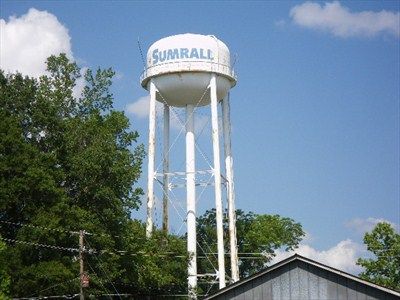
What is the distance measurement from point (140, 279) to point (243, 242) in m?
23.4

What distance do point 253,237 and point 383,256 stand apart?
15.1 meters

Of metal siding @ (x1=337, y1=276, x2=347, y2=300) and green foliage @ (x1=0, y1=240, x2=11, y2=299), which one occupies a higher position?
green foliage @ (x1=0, y1=240, x2=11, y2=299)

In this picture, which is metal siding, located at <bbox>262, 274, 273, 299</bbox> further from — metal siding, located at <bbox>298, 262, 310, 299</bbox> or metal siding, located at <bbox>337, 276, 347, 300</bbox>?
metal siding, located at <bbox>337, 276, 347, 300</bbox>

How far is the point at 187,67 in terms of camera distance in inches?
1690

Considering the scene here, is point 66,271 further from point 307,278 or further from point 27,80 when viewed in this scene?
point 307,278

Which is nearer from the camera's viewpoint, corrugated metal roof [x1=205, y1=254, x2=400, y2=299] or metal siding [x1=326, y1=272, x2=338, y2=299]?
corrugated metal roof [x1=205, y1=254, x2=400, y2=299]

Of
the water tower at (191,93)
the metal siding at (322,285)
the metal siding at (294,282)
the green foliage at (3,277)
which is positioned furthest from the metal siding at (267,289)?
the water tower at (191,93)

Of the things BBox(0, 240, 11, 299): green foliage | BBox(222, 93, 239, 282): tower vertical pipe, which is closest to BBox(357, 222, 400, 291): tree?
BBox(222, 93, 239, 282): tower vertical pipe

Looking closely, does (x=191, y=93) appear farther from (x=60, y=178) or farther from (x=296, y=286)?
(x=296, y=286)

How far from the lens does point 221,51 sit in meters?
44.8

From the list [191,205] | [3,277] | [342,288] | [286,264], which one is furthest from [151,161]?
[342,288]

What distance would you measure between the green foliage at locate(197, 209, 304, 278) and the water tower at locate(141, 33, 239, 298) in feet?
61.3

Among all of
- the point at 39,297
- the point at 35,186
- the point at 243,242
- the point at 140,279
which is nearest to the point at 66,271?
the point at 39,297

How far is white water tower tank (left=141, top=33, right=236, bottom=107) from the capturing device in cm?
4328
